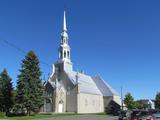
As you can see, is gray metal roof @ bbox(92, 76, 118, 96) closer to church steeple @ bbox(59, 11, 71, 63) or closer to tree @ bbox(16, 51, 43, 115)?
church steeple @ bbox(59, 11, 71, 63)

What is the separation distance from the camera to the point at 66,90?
81.1 m

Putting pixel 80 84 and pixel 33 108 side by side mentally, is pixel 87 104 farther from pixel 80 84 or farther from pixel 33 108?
pixel 33 108

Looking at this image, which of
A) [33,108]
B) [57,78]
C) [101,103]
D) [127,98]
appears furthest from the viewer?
[127,98]

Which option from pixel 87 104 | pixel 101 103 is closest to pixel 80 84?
pixel 87 104

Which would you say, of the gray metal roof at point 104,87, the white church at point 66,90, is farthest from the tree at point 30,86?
the gray metal roof at point 104,87

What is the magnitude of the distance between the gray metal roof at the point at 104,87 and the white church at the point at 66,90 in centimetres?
336

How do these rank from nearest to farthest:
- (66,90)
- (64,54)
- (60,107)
Answer: (60,107) < (66,90) < (64,54)

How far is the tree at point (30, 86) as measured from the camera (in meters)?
61.4

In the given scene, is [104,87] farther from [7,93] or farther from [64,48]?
[7,93]

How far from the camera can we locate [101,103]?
9256cm

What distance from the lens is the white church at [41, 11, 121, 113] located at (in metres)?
78.4

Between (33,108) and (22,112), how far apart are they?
4.91 metres

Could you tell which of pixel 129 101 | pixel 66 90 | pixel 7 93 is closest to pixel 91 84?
pixel 66 90

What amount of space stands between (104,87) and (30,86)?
3775cm
